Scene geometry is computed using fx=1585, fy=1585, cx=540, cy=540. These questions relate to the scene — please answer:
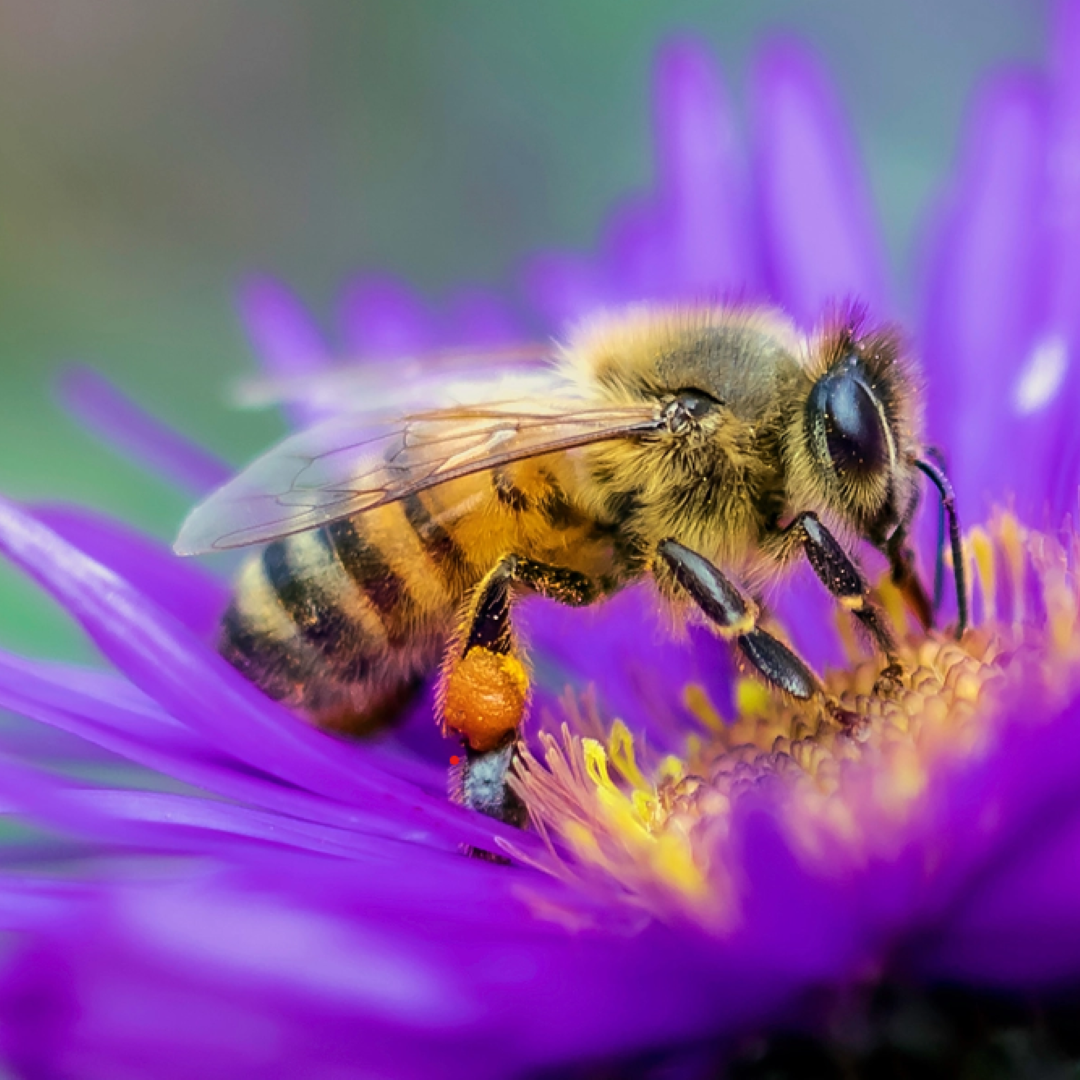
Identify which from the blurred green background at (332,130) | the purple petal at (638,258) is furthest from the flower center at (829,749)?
the blurred green background at (332,130)

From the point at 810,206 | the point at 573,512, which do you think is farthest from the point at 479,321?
the point at 573,512

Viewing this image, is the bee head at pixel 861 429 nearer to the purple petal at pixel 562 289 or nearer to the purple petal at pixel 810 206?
the purple petal at pixel 810 206

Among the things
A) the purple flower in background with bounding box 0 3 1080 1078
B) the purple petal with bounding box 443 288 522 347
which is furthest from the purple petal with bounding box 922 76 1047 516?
the purple petal with bounding box 443 288 522 347

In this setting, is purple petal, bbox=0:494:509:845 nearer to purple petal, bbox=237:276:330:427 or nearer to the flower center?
the flower center

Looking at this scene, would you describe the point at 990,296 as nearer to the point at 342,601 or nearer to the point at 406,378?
the point at 406,378

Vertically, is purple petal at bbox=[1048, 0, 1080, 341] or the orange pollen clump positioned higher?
purple petal at bbox=[1048, 0, 1080, 341]
